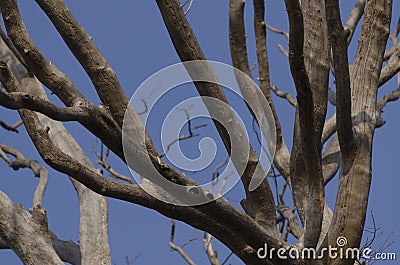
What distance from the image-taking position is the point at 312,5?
13.5 ft

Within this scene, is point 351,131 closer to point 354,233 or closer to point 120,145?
point 354,233

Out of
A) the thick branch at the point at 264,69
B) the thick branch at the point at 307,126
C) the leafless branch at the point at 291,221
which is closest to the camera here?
the thick branch at the point at 307,126

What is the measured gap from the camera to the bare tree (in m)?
2.88

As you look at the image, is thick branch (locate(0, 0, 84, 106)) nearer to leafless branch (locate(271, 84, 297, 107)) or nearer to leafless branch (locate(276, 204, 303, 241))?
leafless branch (locate(276, 204, 303, 241))

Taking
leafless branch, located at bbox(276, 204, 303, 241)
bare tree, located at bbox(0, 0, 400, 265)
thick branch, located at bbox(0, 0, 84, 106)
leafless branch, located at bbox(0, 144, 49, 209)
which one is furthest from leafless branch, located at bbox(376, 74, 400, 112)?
thick branch, located at bbox(0, 0, 84, 106)

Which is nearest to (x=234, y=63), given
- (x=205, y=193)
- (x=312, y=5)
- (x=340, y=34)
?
(x=312, y=5)

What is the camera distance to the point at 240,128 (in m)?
3.67

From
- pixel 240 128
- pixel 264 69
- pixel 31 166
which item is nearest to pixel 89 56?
pixel 240 128

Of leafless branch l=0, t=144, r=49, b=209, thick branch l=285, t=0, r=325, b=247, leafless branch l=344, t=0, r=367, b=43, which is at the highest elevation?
leafless branch l=344, t=0, r=367, b=43

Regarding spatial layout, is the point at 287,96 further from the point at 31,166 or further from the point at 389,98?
the point at 31,166

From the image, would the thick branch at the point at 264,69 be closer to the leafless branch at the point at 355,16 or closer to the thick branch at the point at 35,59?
the leafless branch at the point at 355,16


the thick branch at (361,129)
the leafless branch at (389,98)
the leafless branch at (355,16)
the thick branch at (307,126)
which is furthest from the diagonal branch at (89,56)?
the leafless branch at (355,16)

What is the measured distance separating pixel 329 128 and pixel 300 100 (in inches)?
85.6

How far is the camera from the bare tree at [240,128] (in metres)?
2.88
